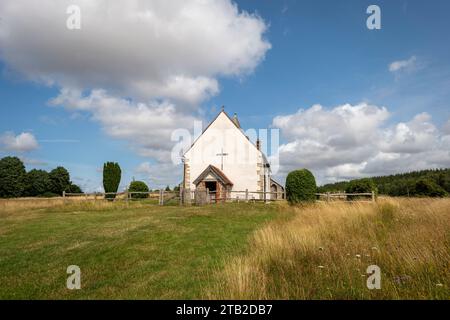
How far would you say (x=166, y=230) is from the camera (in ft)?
36.0

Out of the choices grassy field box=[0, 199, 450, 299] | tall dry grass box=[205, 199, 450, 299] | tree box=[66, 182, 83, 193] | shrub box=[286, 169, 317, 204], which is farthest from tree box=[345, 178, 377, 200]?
tree box=[66, 182, 83, 193]

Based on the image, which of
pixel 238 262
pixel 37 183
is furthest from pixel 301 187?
pixel 37 183

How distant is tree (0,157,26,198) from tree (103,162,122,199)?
4820cm

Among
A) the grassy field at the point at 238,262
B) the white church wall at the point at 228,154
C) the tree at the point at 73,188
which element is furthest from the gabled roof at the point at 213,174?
the tree at the point at 73,188

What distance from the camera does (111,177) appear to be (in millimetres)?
32594

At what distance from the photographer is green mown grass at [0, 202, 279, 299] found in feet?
16.9

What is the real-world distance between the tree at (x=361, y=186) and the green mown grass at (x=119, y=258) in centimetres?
1666

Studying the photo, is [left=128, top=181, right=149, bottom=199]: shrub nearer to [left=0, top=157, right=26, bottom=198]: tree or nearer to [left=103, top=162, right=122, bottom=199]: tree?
[left=103, top=162, right=122, bottom=199]: tree

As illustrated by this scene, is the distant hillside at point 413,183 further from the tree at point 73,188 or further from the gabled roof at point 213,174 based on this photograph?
the tree at point 73,188

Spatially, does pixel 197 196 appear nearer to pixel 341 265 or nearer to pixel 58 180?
pixel 341 265

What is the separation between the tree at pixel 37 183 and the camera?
72062 millimetres

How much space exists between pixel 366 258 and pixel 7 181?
78552mm

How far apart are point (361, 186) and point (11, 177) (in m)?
72.2
